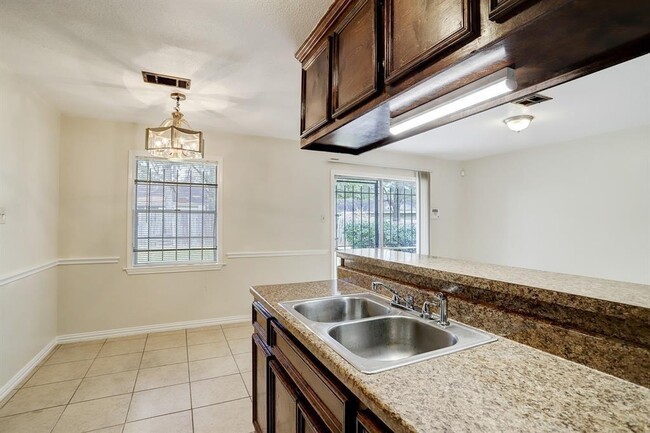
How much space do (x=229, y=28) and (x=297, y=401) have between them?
2.11m

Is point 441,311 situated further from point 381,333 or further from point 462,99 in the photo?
point 462,99

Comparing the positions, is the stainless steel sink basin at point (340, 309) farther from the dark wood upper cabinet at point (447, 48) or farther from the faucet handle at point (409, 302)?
the dark wood upper cabinet at point (447, 48)

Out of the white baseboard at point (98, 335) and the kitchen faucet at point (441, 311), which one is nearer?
the kitchen faucet at point (441, 311)

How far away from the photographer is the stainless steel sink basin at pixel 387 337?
4.50ft

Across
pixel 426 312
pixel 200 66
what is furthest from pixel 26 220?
pixel 426 312

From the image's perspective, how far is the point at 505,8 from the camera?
872 millimetres

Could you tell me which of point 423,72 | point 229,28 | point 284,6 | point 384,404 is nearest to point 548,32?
point 423,72

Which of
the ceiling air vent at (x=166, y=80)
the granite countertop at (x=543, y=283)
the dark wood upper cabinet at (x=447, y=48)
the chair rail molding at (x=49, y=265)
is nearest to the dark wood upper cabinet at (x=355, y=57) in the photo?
the dark wood upper cabinet at (x=447, y=48)

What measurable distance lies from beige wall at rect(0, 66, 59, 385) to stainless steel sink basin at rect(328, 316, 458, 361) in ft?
9.16

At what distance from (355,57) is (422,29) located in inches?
18.4

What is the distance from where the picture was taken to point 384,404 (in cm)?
78

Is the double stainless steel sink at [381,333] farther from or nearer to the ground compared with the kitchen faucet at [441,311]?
nearer to the ground

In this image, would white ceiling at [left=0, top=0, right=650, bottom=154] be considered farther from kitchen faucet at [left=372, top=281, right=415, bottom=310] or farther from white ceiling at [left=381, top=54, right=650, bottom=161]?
kitchen faucet at [left=372, top=281, right=415, bottom=310]

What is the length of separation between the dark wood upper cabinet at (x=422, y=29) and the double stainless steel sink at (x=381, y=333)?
A: 1.05 m
